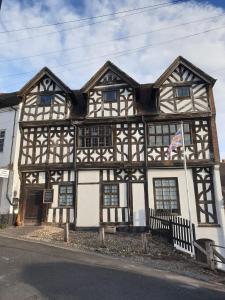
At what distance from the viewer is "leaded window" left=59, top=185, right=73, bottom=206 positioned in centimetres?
1706

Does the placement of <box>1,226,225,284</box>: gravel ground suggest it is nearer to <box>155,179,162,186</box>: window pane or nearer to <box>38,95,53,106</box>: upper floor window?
<box>155,179,162,186</box>: window pane

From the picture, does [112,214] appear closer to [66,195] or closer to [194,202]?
[66,195]

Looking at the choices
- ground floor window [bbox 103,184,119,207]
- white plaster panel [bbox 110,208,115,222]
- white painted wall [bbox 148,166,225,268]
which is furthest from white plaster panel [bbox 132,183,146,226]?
white plaster panel [bbox 110,208,115,222]

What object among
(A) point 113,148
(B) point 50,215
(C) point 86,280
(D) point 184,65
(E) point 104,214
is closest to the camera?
(C) point 86,280

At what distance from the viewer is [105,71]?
1875 cm

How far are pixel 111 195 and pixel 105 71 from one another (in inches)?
329

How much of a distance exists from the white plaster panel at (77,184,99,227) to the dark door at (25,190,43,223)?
2.52m

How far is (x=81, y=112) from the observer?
18.8 m

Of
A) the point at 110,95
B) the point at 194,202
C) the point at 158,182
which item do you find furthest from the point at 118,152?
the point at 194,202

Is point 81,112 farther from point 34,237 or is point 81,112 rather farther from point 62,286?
point 62,286

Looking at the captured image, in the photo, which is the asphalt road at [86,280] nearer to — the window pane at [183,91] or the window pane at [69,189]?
the window pane at [69,189]

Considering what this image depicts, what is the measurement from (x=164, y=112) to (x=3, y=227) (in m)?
11.8

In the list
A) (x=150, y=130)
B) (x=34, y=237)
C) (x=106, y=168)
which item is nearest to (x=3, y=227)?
(x=34, y=237)

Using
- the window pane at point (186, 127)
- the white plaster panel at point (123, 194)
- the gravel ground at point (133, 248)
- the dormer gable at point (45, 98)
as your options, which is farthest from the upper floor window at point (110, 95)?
the gravel ground at point (133, 248)
